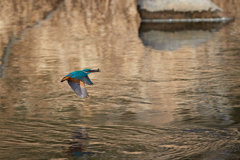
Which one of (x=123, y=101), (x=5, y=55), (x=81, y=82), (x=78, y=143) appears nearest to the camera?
(x=78, y=143)

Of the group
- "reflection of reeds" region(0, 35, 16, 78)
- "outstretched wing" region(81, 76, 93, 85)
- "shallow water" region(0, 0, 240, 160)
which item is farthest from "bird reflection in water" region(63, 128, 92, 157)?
"reflection of reeds" region(0, 35, 16, 78)

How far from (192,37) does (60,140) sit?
824cm

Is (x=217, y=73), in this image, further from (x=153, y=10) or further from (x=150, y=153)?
(x=153, y=10)

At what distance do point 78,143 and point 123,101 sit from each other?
177 cm

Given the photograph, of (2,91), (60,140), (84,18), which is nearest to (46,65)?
(2,91)

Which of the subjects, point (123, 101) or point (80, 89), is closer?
point (80, 89)

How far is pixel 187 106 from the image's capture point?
646 cm

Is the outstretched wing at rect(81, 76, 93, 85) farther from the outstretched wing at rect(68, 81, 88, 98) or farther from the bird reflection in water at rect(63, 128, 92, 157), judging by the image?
the bird reflection in water at rect(63, 128, 92, 157)

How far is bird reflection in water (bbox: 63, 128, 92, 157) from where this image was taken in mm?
4832

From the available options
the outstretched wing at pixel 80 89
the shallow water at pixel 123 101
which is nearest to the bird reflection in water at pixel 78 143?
the shallow water at pixel 123 101

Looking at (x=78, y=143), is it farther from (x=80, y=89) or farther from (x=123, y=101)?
(x=123, y=101)

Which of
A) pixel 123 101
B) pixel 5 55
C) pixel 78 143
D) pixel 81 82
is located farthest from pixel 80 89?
pixel 5 55

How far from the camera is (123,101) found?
267 inches

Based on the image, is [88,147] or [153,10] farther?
[153,10]
